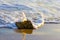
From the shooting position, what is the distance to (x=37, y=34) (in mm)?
3426

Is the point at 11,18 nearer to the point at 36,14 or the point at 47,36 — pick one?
the point at 36,14

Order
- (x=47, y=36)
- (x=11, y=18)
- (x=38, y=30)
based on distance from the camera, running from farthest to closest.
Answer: (x=11, y=18) < (x=38, y=30) < (x=47, y=36)

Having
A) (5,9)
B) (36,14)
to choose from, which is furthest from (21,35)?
Result: (5,9)

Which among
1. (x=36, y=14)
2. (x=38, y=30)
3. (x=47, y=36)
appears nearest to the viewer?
(x=47, y=36)

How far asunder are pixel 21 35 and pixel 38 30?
399 millimetres

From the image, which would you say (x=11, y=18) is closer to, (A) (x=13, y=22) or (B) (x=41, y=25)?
(A) (x=13, y=22)

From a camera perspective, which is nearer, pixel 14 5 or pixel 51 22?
pixel 51 22

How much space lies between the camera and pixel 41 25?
13.0 ft

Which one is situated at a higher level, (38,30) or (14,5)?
(14,5)

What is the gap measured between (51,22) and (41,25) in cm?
26

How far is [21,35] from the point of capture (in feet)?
11.0

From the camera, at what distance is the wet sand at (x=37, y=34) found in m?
3.22

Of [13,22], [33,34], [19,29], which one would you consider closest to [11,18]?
[13,22]

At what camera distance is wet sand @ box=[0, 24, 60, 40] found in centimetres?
322
